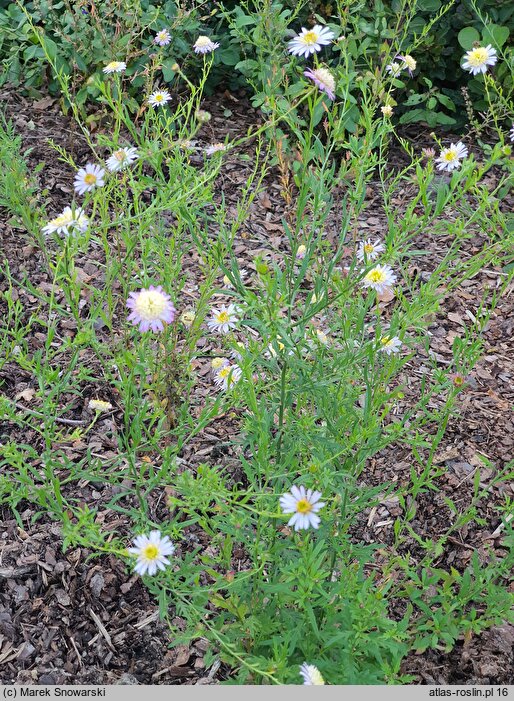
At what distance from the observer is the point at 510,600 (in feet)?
6.53

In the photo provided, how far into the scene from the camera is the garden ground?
7.45ft

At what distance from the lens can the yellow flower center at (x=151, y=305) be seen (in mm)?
1764

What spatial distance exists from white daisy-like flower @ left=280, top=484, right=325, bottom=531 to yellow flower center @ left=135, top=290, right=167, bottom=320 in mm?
515

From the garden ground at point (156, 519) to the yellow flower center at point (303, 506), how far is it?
58 cm

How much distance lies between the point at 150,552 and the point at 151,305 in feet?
1.84

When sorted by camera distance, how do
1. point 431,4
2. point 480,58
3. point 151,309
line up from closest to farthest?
1. point 151,309
2. point 480,58
3. point 431,4

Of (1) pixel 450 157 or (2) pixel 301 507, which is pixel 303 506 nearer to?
(2) pixel 301 507

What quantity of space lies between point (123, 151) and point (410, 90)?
268 centimetres

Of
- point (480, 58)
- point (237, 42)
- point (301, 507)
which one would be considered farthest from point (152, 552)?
point (237, 42)

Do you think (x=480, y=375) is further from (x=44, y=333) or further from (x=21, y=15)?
(x=21, y=15)

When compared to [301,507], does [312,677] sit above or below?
below

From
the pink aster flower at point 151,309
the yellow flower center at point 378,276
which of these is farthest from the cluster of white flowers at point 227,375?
the yellow flower center at point 378,276

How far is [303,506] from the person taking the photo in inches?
A: 63.8

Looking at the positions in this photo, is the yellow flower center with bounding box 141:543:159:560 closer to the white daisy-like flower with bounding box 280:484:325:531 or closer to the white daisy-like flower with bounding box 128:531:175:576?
the white daisy-like flower with bounding box 128:531:175:576
